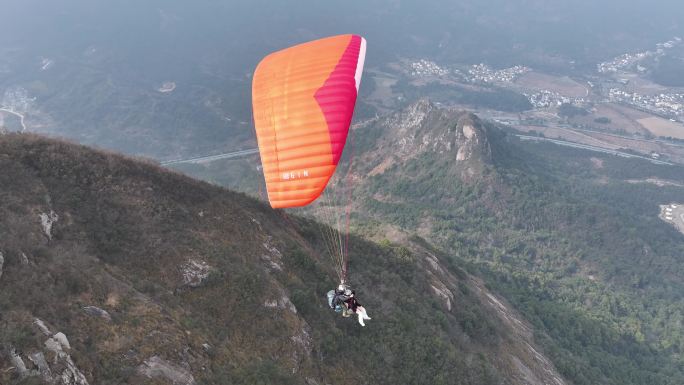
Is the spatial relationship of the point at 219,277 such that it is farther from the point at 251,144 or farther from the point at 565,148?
the point at 565,148

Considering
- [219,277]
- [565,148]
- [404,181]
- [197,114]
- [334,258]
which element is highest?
[219,277]

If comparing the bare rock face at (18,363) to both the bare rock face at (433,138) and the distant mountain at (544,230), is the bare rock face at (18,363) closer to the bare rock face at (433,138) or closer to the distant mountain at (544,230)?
the distant mountain at (544,230)

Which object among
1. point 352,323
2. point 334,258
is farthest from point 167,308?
point 334,258

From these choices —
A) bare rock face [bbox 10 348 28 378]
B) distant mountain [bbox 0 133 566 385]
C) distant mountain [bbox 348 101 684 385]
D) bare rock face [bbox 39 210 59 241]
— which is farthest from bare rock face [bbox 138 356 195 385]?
distant mountain [bbox 348 101 684 385]

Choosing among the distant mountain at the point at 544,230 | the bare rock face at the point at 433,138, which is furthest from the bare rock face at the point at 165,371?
the bare rock face at the point at 433,138

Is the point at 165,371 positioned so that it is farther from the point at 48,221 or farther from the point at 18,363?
the point at 48,221

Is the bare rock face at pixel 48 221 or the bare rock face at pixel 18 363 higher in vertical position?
the bare rock face at pixel 18 363

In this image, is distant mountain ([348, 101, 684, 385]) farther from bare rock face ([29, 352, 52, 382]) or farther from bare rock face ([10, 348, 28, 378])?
bare rock face ([10, 348, 28, 378])
